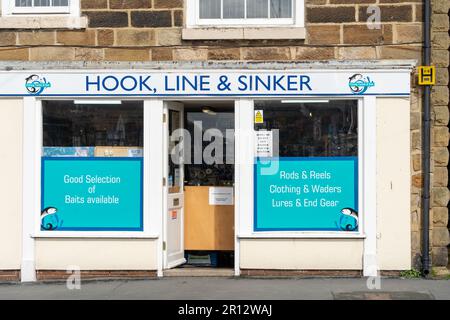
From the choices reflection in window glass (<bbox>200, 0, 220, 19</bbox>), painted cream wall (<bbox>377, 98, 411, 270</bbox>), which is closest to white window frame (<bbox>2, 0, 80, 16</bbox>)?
reflection in window glass (<bbox>200, 0, 220, 19</bbox>)

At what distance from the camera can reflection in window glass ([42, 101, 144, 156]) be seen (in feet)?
34.6

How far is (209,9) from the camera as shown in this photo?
1063cm

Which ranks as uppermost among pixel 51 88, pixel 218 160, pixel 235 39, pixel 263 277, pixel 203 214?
pixel 235 39

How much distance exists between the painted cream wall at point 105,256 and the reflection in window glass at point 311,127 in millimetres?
2192

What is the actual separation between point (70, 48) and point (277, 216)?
3.51 m

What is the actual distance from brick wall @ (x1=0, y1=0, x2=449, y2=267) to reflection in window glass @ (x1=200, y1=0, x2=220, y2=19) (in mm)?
318

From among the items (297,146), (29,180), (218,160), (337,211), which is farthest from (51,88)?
(337,211)

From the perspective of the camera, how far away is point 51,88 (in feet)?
34.1

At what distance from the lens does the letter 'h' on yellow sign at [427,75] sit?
1014cm

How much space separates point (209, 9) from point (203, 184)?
2410 millimetres

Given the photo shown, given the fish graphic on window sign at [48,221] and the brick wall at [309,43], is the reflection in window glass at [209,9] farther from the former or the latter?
the fish graphic on window sign at [48,221]

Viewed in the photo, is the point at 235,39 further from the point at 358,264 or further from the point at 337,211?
the point at 358,264

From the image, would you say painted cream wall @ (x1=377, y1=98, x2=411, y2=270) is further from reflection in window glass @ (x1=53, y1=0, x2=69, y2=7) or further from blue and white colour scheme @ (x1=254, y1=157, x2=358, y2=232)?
reflection in window glass @ (x1=53, y1=0, x2=69, y2=7)

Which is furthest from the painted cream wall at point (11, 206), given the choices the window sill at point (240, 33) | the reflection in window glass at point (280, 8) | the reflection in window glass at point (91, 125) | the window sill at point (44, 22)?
the reflection in window glass at point (280, 8)
